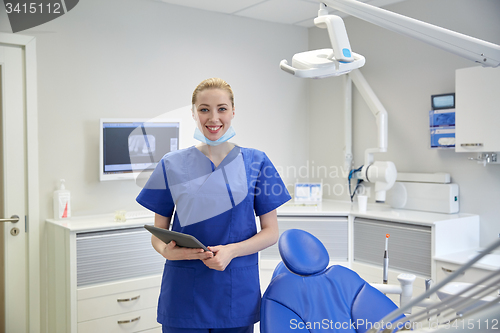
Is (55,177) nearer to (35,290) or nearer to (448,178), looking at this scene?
(35,290)

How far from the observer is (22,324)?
9.16 feet

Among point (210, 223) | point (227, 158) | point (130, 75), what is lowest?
point (210, 223)

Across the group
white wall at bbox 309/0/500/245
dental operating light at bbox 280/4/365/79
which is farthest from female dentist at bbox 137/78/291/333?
white wall at bbox 309/0/500/245

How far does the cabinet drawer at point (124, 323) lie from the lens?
8.35ft

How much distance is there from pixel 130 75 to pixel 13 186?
1076mm

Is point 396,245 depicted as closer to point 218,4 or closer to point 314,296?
point 314,296

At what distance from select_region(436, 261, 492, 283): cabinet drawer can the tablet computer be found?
1.65 m

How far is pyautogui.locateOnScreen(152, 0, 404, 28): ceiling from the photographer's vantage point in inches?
133

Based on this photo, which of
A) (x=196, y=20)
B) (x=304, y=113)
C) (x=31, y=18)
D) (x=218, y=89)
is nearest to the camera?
(x=218, y=89)

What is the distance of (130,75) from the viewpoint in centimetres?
317

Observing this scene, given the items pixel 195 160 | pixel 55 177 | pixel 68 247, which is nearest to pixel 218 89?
pixel 195 160

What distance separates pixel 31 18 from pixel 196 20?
1211 mm

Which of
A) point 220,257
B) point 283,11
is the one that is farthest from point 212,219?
point 283,11

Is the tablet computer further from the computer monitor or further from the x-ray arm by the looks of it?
the computer monitor
